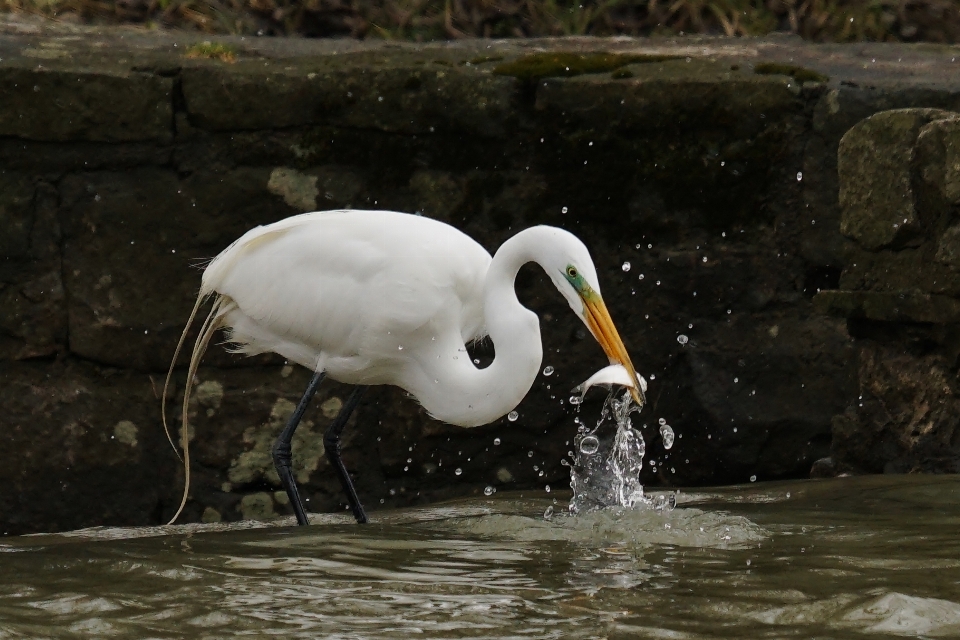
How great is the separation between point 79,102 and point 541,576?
3.05 m

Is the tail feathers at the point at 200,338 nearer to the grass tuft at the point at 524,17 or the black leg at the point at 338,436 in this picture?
the black leg at the point at 338,436

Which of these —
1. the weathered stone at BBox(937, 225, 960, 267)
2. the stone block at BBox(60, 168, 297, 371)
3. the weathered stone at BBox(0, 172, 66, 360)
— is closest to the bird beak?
the weathered stone at BBox(937, 225, 960, 267)

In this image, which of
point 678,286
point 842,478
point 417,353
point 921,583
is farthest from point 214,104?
point 921,583

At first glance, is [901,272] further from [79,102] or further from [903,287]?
[79,102]

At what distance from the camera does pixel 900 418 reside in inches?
185

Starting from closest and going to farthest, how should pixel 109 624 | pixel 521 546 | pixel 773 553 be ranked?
pixel 109 624
pixel 773 553
pixel 521 546

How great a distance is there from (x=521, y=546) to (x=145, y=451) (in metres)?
2.34

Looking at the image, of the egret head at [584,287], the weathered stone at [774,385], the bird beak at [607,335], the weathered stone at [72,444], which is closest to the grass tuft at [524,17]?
the weathered stone at [774,385]

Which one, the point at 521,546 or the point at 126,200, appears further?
the point at 126,200

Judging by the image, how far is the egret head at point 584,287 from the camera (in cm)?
439

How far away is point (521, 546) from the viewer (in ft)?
12.6

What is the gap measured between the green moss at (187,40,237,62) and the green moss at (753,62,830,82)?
2.12 metres

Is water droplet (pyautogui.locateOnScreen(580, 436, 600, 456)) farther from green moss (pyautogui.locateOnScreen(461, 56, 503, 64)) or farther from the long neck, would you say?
green moss (pyautogui.locateOnScreen(461, 56, 503, 64))

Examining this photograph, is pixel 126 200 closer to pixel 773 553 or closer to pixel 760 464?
pixel 760 464
